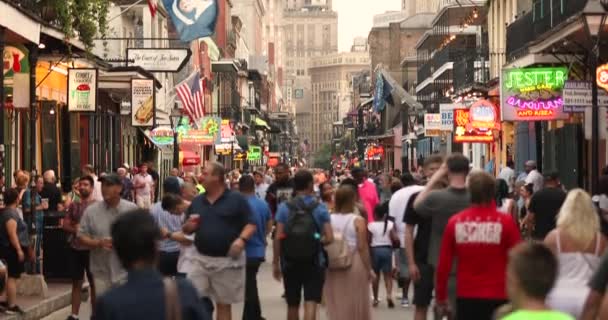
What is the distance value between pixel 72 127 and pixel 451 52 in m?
29.4

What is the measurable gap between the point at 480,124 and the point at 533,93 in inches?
328

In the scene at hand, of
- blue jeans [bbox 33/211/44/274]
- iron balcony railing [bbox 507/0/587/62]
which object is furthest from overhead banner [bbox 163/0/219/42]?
blue jeans [bbox 33/211/44/274]

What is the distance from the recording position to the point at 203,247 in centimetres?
1315

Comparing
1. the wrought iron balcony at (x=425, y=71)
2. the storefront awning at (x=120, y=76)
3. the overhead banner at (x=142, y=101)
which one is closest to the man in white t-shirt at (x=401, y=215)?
the overhead banner at (x=142, y=101)

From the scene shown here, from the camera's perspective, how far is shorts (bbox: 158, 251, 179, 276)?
52.3 feet

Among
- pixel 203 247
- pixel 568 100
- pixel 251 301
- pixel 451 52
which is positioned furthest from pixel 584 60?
pixel 451 52

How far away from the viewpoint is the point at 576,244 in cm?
979

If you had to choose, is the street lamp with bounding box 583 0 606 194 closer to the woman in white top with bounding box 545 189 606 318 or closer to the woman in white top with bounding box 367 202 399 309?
the woman in white top with bounding box 367 202 399 309

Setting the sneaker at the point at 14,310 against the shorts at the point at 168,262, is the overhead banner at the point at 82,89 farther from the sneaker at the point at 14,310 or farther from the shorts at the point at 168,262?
the shorts at the point at 168,262

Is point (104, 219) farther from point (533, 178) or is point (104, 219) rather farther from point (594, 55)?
point (533, 178)

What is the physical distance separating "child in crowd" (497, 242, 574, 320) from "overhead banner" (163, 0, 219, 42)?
94.3 feet

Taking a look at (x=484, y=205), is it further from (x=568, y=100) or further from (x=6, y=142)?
(x=6, y=142)

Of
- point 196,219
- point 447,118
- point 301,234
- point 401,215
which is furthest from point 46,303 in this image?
point 447,118

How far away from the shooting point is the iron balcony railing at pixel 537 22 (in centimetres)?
3066
